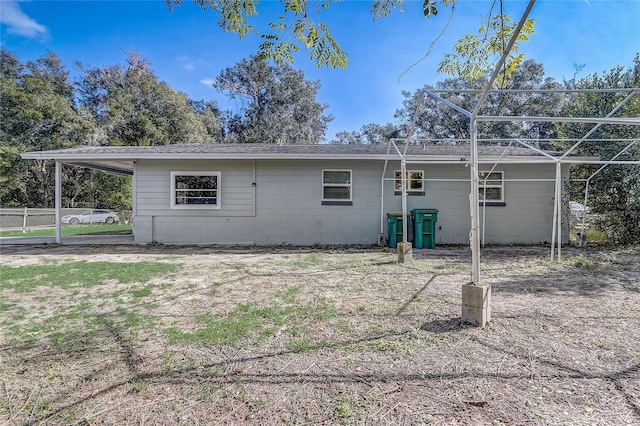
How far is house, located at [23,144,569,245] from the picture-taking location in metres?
9.04

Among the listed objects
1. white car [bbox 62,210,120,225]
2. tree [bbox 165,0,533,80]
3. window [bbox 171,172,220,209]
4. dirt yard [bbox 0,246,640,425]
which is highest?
tree [bbox 165,0,533,80]

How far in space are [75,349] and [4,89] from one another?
24.3m

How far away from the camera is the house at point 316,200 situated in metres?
9.04

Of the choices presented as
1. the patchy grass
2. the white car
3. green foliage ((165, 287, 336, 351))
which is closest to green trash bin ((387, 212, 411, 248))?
green foliage ((165, 287, 336, 351))

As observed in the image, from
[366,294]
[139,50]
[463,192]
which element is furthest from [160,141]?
[366,294]

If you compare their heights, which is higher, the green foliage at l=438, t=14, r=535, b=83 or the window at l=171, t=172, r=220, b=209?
the green foliage at l=438, t=14, r=535, b=83

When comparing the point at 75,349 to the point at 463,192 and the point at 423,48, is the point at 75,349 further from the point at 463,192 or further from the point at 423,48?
the point at 463,192

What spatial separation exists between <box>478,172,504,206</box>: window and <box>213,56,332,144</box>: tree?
66.3ft

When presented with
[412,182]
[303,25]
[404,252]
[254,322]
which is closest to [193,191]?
[404,252]

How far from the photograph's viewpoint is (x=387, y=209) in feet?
30.1

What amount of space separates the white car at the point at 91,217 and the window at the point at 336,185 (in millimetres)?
14859

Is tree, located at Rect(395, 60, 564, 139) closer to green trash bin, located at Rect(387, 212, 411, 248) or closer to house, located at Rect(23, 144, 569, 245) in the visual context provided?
house, located at Rect(23, 144, 569, 245)

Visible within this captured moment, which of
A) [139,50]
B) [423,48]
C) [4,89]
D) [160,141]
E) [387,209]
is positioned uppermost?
[139,50]

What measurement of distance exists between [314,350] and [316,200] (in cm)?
673
